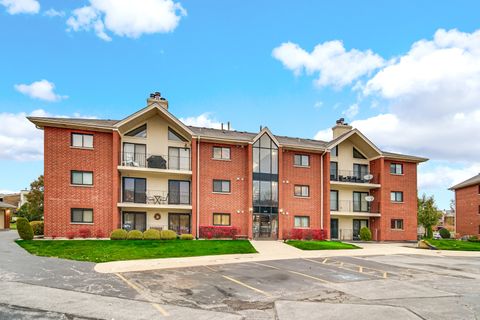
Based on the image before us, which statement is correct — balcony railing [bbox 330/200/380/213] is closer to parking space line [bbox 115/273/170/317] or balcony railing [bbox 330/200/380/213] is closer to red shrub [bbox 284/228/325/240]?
red shrub [bbox 284/228/325/240]

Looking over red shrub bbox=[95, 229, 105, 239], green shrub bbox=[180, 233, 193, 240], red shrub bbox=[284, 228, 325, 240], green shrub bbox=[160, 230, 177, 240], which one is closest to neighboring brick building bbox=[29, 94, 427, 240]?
red shrub bbox=[95, 229, 105, 239]

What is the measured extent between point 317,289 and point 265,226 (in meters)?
17.8

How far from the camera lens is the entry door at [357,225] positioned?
33.1 meters

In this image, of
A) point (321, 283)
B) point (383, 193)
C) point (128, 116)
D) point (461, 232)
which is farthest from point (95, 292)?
point (461, 232)

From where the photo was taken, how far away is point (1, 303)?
8633 mm

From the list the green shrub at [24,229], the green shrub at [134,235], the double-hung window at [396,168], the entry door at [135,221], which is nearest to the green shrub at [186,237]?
the green shrub at [134,235]

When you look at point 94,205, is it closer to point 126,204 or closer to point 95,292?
point 126,204

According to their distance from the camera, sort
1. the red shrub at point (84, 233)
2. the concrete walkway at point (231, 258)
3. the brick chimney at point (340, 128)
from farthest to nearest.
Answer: the brick chimney at point (340, 128), the red shrub at point (84, 233), the concrete walkway at point (231, 258)

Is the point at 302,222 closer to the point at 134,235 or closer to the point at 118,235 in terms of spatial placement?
the point at 134,235

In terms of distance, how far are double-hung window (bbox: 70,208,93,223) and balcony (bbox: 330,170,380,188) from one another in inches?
771

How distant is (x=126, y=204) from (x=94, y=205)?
2074 millimetres

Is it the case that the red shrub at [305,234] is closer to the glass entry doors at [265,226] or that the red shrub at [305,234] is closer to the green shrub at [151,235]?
the glass entry doors at [265,226]

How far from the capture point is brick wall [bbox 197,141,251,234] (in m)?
27.5

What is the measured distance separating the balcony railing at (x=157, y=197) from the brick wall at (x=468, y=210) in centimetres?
3577
